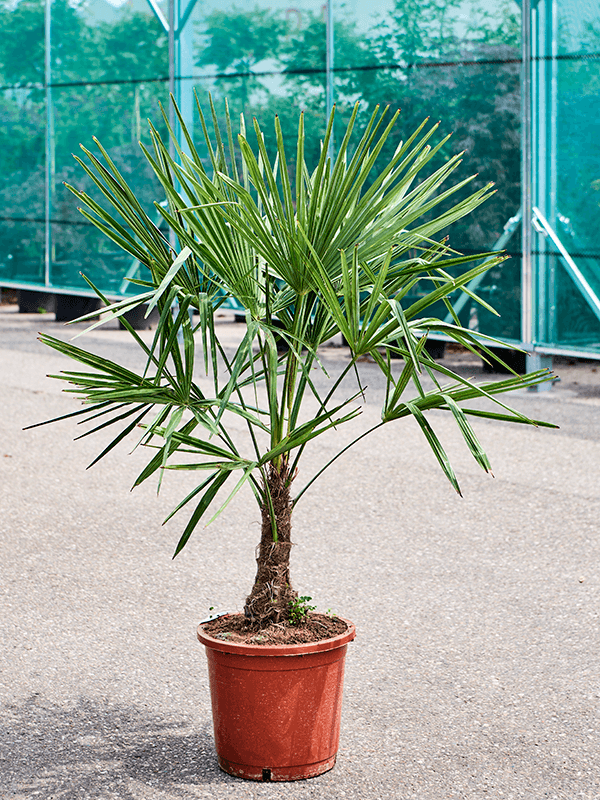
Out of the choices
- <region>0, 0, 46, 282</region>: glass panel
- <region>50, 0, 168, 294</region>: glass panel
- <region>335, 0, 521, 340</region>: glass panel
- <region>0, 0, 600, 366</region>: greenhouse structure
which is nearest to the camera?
<region>0, 0, 600, 366</region>: greenhouse structure

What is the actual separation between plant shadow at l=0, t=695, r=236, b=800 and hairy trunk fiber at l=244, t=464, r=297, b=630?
0.48 metres

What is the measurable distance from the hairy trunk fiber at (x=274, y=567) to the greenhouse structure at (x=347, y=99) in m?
6.81

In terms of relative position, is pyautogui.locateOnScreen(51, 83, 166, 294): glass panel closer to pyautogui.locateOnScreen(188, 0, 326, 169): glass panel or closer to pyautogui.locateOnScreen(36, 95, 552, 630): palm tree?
pyautogui.locateOnScreen(188, 0, 326, 169): glass panel

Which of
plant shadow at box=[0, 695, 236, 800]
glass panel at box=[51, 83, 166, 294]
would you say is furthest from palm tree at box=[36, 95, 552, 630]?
glass panel at box=[51, 83, 166, 294]

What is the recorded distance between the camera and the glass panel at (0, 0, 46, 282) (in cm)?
1480

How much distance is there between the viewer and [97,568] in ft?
17.2

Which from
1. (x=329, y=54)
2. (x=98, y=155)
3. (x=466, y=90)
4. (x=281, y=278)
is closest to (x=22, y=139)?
(x=98, y=155)

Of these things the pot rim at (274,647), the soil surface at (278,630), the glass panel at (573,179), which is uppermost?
the glass panel at (573,179)

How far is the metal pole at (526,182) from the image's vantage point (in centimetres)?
984

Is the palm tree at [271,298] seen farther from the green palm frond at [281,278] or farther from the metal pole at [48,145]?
the metal pole at [48,145]

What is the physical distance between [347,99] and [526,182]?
7.95ft

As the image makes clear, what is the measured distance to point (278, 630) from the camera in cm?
326

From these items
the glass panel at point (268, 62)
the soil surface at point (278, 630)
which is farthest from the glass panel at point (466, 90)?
the soil surface at point (278, 630)

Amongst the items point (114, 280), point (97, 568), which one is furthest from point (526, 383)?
Result: point (114, 280)
